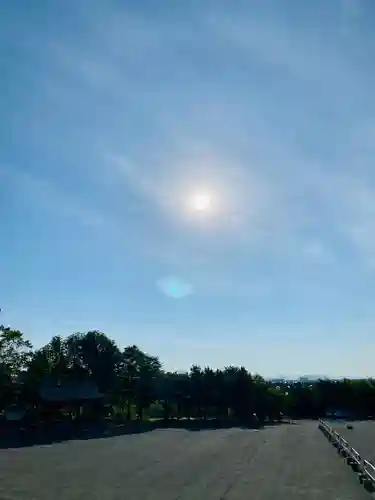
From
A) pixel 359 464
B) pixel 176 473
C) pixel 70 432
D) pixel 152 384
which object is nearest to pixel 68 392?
pixel 70 432

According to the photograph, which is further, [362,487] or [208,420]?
[208,420]

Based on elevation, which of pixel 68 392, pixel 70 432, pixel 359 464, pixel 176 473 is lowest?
pixel 176 473

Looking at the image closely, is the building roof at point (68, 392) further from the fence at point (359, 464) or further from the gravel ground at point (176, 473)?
the fence at point (359, 464)

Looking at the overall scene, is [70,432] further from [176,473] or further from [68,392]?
[176,473]

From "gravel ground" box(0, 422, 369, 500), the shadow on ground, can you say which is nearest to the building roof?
the shadow on ground

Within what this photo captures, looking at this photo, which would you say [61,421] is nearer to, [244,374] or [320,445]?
[320,445]

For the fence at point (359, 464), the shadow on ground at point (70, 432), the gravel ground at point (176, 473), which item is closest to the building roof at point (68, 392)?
the shadow on ground at point (70, 432)

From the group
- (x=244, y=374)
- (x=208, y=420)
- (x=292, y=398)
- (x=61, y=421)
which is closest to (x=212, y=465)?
(x=61, y=421)

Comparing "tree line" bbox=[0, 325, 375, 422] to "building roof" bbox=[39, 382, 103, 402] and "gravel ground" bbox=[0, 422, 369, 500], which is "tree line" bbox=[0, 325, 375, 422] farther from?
"gravel ground" bbox=[0, 422, 369, 500]
